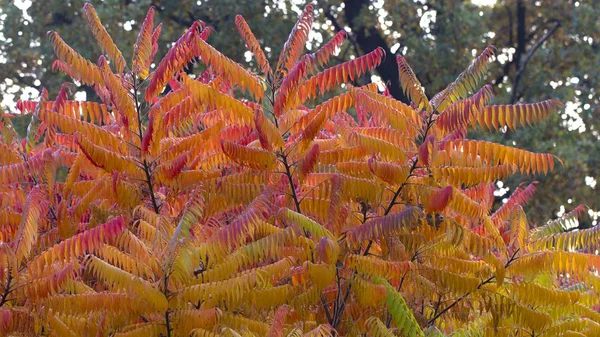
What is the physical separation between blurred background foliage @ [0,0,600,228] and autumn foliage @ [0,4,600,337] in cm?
1316

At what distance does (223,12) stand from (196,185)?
15.3 metres

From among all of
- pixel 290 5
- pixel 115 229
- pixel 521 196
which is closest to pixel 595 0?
pixel 290 5

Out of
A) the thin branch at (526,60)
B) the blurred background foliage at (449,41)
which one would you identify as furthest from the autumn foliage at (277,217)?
the thin branch at (526,60)

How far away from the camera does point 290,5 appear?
66.5ft

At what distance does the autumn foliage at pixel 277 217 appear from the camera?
4191 mm

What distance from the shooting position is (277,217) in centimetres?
487

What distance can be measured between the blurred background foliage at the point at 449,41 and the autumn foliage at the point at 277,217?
43.2 feet

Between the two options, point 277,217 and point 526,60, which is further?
point 526,60

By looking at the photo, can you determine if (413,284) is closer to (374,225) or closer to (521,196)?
(374,225)

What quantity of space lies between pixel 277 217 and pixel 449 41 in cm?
1570

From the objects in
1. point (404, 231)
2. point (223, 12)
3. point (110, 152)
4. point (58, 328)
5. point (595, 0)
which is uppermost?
point (223, 12)

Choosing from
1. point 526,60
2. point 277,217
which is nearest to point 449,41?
point 526,60

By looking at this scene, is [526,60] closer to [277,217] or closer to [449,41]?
[449,41]

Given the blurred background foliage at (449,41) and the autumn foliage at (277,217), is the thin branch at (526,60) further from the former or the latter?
the autumn foliage at (277,217)
